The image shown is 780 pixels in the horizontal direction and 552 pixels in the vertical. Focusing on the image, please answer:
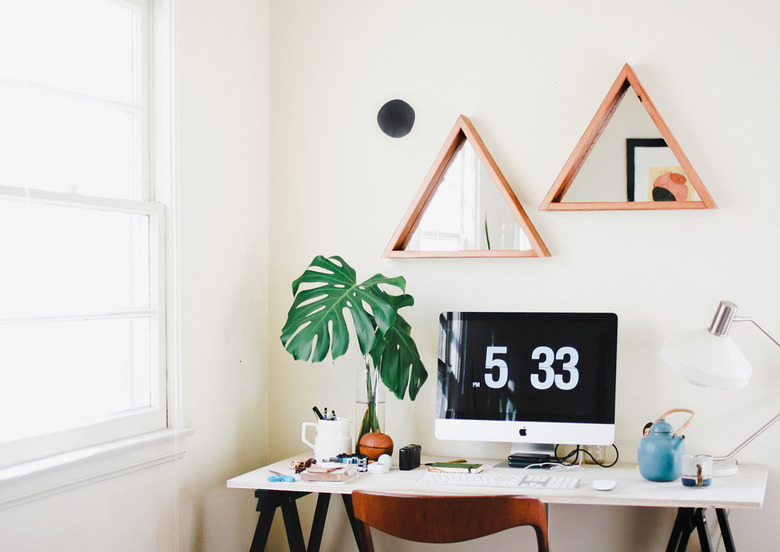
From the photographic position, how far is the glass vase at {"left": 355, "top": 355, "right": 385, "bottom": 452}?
8.14ft

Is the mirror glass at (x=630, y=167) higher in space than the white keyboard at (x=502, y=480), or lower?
higher

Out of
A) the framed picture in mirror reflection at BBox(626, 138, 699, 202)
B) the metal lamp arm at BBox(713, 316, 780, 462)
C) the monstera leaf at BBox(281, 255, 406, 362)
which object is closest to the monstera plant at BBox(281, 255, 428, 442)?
the monstera leaf at BBox(281, 255, 406, 362)

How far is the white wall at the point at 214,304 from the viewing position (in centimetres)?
222

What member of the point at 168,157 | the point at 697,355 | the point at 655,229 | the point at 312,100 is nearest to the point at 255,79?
the point at 312,100

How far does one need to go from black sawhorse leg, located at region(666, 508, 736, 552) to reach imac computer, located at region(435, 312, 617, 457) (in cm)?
29

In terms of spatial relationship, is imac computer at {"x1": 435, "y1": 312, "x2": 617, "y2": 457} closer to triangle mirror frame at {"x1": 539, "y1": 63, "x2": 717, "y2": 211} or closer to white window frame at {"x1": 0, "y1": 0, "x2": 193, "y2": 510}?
triangle mirror frame at {"x1": 539, "y1": 63, "x2": 717, "y2": 211}

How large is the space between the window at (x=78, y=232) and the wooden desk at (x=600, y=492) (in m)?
0.43

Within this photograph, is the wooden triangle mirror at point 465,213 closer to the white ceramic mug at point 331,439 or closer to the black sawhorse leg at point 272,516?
the white ceramic mug at point 331,439

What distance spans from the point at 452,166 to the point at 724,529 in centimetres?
139

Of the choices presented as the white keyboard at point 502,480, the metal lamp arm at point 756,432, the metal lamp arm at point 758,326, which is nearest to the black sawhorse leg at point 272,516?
the white keyboard at point 502,480

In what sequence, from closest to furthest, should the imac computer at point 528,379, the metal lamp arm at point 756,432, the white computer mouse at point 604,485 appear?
the white computer mouse at point 604,485 → the metal lamp arm at point 756,432 → the imac computer at point 528,379

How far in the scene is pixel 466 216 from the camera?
2.61 meters

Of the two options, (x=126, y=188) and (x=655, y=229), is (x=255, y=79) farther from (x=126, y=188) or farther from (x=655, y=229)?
(x=655, y=229)

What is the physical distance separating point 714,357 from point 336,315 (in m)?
1.10
